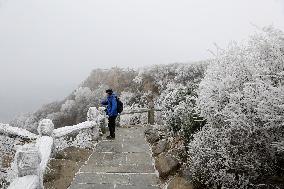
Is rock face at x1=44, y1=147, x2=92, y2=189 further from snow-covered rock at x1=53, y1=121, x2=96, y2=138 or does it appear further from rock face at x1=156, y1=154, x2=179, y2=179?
rock face at x1=156, y1=154, x2=179, y2=179

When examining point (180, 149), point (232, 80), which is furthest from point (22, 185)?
point (180, 149)

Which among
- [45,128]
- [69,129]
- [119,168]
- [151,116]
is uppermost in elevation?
[45,128]

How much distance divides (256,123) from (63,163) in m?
4.90

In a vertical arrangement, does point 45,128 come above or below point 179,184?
above

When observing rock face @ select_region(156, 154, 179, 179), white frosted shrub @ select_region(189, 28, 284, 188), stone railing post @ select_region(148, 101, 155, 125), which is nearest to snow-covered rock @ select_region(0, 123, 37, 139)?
rock face @ select_region(156, 154, 179, 179)

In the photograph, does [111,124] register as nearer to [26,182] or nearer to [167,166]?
[167,166]

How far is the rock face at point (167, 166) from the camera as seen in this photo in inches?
325

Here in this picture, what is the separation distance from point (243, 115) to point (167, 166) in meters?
2.88

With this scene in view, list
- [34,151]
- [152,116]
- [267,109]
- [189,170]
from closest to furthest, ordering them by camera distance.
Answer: [267,109]
[34,151]
[189,170]
[152,116]

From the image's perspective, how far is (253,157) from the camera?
621 centimetres

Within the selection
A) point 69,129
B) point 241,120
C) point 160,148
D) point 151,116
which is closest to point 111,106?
point 69,129

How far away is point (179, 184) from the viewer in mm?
7277

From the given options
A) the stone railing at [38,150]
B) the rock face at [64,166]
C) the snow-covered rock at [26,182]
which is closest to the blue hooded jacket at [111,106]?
the stone railing at [38,150]

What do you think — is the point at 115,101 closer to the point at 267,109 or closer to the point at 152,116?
the point at 152,116
